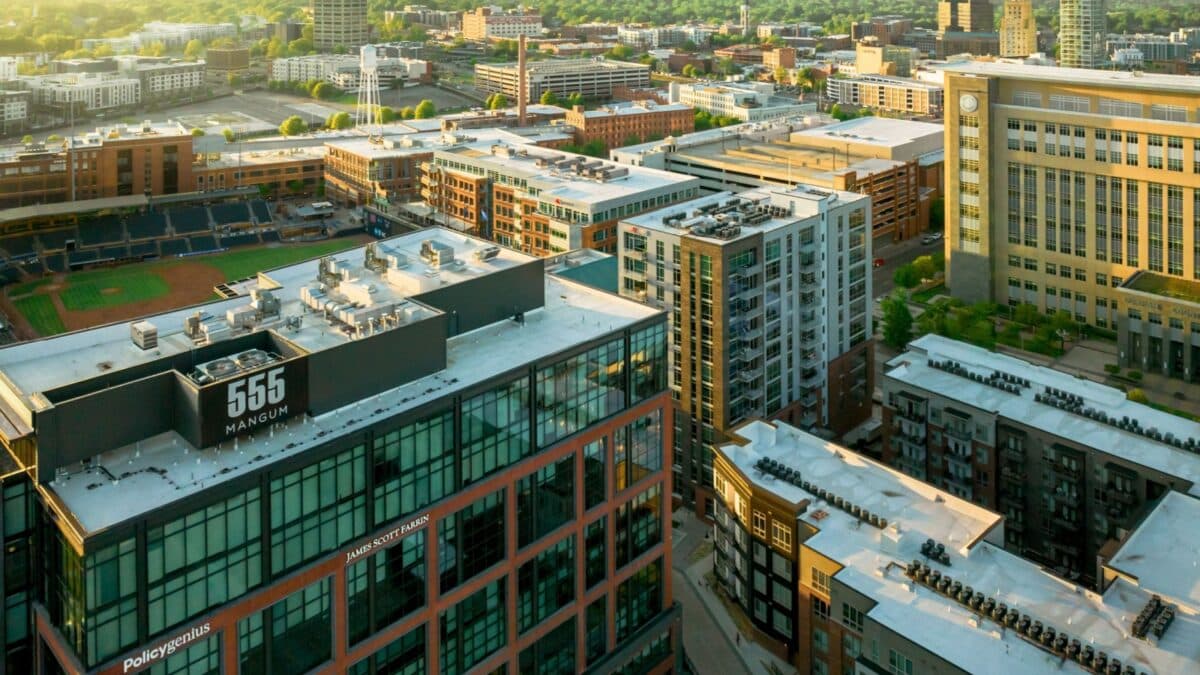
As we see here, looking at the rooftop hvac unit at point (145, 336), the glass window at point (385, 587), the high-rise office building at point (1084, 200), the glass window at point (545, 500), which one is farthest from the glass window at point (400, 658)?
the high-rise office building at point (1084, 200)

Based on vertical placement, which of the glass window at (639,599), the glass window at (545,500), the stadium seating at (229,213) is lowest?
the glass window at (639,599)

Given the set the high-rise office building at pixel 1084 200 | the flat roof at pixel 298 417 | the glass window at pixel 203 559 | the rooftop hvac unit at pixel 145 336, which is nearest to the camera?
the glass window at pixel 203 559

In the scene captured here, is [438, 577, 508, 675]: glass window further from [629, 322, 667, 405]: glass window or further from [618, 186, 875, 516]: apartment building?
[618, 186, 875, 516]: apartment building

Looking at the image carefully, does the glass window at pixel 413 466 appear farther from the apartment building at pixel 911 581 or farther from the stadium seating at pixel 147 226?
the stadium seating at pixel 147 226

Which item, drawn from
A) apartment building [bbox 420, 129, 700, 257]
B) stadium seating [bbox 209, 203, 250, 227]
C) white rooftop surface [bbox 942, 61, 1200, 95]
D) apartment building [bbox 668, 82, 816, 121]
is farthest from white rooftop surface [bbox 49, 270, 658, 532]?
apartment building [bbox 668, 82, 816, 121]

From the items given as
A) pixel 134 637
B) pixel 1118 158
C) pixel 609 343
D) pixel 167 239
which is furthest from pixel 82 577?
pixel 167 239

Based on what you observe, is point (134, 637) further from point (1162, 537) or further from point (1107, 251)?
point (1107, 251)

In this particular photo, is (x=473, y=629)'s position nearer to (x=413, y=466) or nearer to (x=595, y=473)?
(x=413, y=466)
